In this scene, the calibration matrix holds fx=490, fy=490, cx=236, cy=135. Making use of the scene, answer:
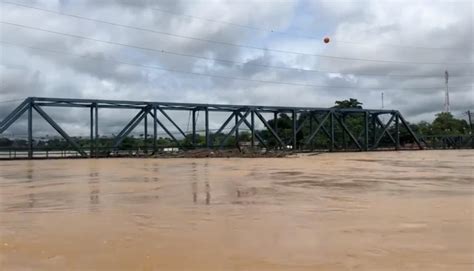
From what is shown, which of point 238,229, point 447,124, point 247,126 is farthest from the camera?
point 447,124

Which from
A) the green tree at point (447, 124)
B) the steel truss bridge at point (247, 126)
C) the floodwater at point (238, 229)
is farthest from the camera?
the green tree at point (447, 124)

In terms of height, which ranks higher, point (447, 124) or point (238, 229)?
point (447, 124)

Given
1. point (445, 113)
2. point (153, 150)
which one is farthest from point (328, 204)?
point (445, 113)

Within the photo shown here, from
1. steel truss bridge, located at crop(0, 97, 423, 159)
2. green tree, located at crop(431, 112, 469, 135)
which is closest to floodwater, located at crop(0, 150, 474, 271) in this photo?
steel truss bridge, located at crop(0, 97, 423, 159)

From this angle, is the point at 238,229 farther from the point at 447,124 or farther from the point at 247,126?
the point at 447,124

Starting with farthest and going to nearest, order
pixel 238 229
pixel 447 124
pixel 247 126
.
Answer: pixel 447 124
pixel 247 126
pixel 238 229

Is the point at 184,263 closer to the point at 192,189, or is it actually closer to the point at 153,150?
the point at 192,189

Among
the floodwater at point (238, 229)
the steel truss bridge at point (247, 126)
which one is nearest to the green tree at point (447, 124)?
the steel truss bridge at point (247, 126)

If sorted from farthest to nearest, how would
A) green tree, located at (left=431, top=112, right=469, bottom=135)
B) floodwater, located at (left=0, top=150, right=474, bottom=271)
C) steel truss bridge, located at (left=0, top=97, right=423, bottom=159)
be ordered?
green tree, located at (left=431, top=112, right=469, bottom=135) < steel truss bridge, located at (left=0, top=97, right=423, bottom=159) < floodwater, located at (left=0, top=150, right=474, bottom=271)

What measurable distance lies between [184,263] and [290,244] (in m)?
1.61

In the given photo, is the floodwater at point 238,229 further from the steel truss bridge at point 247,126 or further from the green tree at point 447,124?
the green tree at point 447,124

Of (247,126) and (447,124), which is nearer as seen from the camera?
(247,126)

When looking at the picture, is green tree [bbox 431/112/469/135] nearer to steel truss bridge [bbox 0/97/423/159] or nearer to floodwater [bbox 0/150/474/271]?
steel truss bridge [bbox 0/97/423/159]

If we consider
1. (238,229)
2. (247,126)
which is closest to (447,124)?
(247,126)
